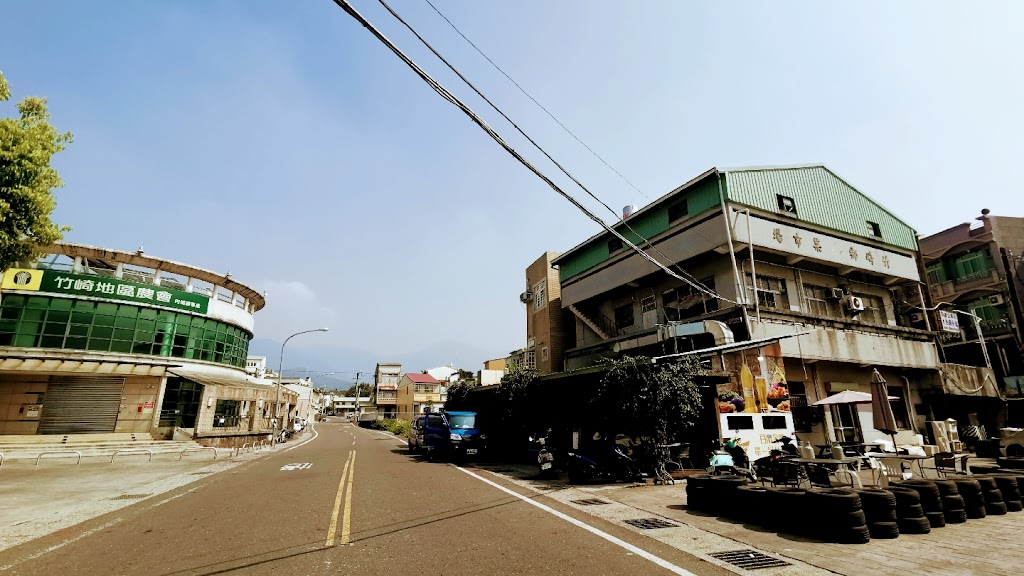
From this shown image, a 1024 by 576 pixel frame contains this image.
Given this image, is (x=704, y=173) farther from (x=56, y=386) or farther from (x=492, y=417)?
(x=56, y=386)

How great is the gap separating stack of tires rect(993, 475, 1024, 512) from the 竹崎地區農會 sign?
1539 inches

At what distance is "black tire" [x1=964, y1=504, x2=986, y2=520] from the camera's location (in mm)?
7789

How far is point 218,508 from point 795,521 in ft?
35.3

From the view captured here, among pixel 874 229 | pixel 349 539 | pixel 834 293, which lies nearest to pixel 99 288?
pixel 349 539

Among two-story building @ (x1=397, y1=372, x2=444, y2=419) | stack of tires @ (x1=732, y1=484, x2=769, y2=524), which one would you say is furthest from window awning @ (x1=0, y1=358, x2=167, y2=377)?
two-story building @ (x1=397, y1=372, x2=444, y2=419)

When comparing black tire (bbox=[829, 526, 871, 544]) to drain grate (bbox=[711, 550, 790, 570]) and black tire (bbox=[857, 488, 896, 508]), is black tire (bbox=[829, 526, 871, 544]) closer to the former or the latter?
black tire (bbox=[857, 488, 896, 508])

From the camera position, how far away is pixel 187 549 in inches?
248

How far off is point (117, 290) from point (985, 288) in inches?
2194

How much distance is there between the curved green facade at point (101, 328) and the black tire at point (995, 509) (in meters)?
37.9

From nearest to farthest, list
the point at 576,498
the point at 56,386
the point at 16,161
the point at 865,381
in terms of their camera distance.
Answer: the point at 576,498 < the point at 16,161 < the point at 865,381 < the point at 56,386

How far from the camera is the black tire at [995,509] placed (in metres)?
8.07

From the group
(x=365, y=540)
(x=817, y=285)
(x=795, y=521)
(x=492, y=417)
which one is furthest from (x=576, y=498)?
(x=817, y=285)

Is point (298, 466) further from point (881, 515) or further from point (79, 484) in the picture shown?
point (881, 515)

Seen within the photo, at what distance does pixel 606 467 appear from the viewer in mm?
13633
